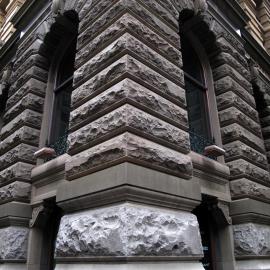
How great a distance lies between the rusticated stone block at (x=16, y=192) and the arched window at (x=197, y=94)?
14.7 feet


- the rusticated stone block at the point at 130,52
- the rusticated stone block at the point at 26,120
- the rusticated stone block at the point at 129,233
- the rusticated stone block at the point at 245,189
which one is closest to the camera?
the rusticated stone block at the point at 129,233

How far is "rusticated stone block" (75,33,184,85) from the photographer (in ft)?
17.8

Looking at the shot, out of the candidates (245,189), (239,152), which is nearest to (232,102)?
(239,152)

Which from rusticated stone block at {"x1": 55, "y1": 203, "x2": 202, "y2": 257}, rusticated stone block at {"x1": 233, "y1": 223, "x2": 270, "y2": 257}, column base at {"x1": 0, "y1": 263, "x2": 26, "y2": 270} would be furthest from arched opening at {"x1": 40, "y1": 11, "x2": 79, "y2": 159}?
rusticated stone block at {"x1": 233, "y1": 223, "x2": 270, "y2": 257}

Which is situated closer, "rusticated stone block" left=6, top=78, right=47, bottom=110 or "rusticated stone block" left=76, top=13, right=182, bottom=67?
"rusticated stone block" left=76, top=13, right=182, bottom=67

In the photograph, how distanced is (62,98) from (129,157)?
538 cm

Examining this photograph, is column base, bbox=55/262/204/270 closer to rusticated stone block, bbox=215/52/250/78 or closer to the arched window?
the arched window

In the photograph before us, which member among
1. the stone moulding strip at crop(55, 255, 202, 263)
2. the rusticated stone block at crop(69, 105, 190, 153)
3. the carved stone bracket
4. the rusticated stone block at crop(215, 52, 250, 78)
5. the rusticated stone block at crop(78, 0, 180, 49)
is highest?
the rusticated stone block at crop(215, 52, 250, 78)

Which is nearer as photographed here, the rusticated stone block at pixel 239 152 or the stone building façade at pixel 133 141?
the stone building façade at pixel 133 141

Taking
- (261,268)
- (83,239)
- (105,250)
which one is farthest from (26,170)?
(261,268)

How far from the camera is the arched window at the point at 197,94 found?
8656 millimetres

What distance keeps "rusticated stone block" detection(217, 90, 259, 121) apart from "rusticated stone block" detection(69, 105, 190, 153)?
3.29 meters

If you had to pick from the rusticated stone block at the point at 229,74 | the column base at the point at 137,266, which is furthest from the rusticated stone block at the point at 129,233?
the rusticated stone block at the point at 229,74

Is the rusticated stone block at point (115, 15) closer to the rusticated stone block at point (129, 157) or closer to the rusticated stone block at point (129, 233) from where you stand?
the rusticated stone block at point (129, 157)
